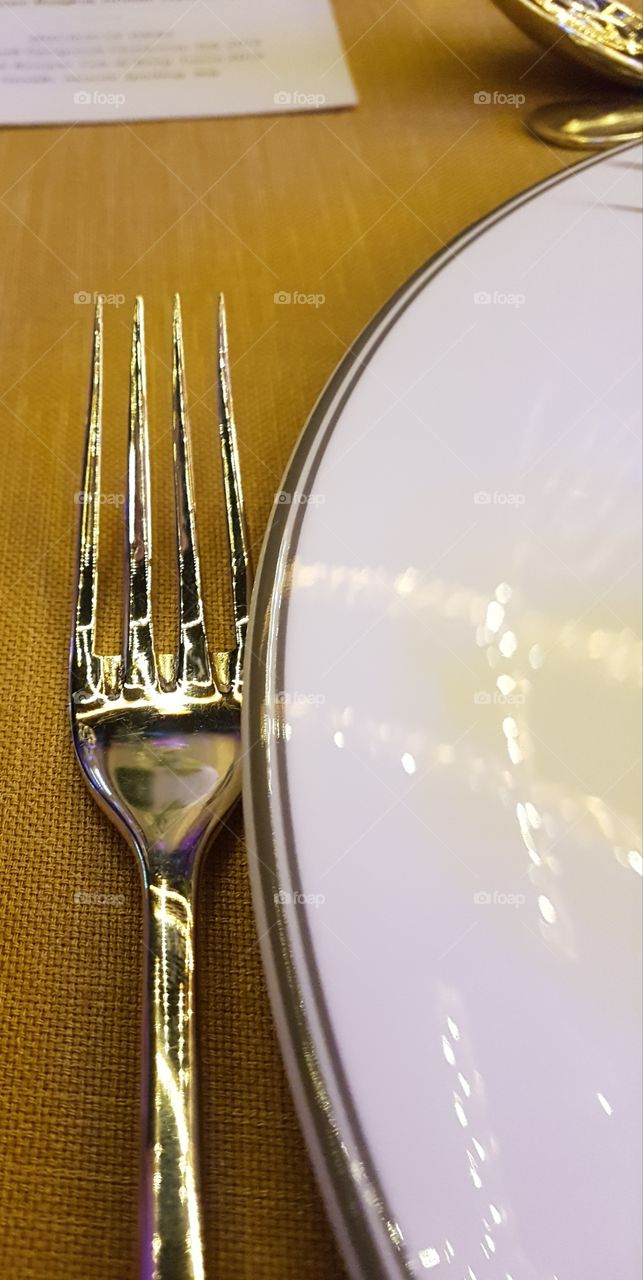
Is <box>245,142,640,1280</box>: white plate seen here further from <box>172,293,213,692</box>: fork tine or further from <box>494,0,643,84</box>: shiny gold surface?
<box>494,0,643,84</box>: shiny gold surface

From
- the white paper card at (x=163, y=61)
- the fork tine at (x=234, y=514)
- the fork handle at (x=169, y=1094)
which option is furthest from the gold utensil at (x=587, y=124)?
the fork handle at (x=169, y=1094)

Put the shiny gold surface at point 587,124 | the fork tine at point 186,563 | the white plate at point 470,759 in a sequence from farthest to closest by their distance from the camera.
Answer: the shiny gold surface at point 587,124
the fork tine at point 186,563
the white plate at point 470,759

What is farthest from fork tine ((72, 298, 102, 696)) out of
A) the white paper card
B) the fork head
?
the white paper card

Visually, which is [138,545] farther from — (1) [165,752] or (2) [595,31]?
(2) [595,31]

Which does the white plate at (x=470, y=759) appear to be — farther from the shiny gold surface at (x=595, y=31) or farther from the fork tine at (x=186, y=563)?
the shiny gold surface at (x=595, y=31)

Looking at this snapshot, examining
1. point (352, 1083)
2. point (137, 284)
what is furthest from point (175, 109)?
point (352, 1083)

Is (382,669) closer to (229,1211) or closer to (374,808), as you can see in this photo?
(374,808)

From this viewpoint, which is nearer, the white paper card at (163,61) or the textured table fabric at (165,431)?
the textured table fabric at (165,431)
